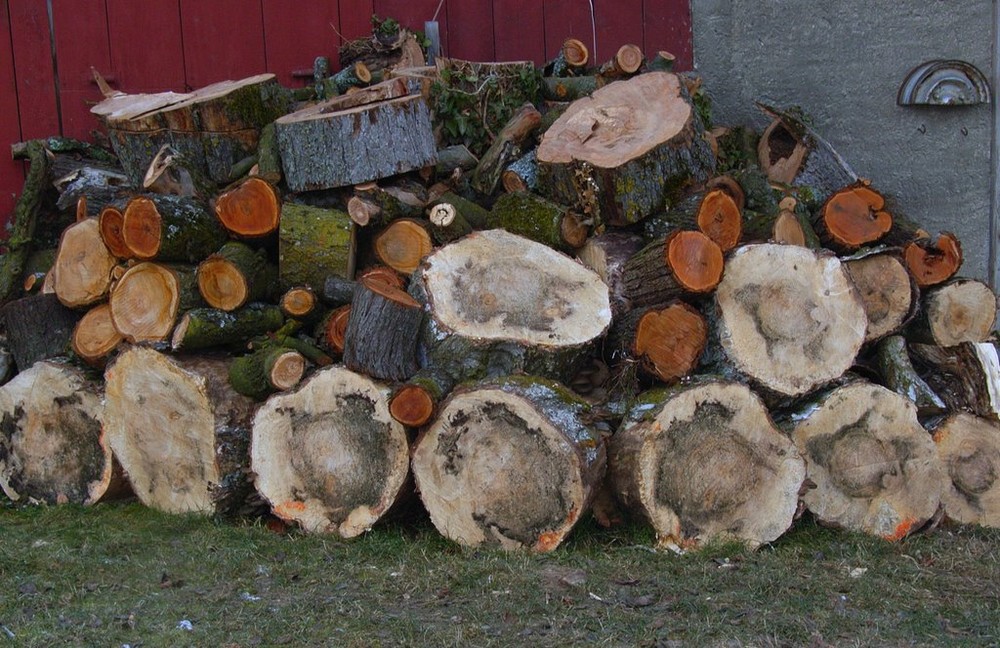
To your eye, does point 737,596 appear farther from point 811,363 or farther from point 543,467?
point 811,363

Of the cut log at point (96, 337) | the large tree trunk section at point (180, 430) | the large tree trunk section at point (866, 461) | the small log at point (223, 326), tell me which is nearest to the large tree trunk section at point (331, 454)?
the large tree trunk section at point (180, 430)

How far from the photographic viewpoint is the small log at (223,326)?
196 inches

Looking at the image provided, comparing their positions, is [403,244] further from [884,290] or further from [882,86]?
[882,86]

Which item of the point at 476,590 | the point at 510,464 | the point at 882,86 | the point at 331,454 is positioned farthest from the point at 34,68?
the point at 882,86

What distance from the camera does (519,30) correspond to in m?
7.58

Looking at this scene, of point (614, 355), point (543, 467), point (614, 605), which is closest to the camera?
point (614, 605)

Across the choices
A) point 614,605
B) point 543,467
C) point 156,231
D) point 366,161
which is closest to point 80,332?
point 156,231

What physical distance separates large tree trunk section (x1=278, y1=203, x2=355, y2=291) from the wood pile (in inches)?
0.6

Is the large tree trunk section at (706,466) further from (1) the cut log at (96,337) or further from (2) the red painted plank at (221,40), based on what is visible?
(2) the red painted plank at (221,40)

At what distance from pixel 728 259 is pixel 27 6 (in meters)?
4.87

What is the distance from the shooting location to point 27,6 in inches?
269

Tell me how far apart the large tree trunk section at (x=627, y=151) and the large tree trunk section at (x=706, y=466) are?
1.26 m

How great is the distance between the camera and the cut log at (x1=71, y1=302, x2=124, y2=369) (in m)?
5.36

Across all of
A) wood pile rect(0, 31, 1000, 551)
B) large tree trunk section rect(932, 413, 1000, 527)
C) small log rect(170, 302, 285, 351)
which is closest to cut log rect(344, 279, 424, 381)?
wood pile rect(0, 31, 1000, 551)
